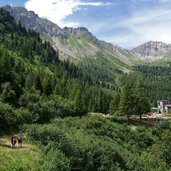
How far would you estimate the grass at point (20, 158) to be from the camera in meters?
41.2

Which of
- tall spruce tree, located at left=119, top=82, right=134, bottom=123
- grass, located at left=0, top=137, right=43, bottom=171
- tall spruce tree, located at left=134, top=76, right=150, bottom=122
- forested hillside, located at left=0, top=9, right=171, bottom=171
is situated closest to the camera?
grass, located at left=0, top=137, right=43, bottom=171

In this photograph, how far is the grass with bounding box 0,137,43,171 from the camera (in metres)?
41.2

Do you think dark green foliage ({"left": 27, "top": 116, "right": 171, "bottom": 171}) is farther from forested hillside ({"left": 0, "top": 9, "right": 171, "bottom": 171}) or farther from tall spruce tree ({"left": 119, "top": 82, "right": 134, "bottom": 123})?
tall spruce tree ({"left": 119, "top": 82, "right": 134, "bottom": 123})

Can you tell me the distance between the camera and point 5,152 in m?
46.2

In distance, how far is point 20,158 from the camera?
44.5 metres

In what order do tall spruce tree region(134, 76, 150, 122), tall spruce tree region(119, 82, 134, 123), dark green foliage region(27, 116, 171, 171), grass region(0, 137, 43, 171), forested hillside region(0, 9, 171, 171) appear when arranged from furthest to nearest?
tall spruce tree region(134, 76, 150, 122) < tall spruce tree region(119, 82, 134, 123) < dark green foliage region(27, 116, 171, 171) < forested hillside region(0, 9, 171, 171) < grass region(0, 137, 43, 171)

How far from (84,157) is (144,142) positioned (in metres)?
46.4

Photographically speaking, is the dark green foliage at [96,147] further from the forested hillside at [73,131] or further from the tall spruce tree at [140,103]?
the tall spruce tree at [140,103]

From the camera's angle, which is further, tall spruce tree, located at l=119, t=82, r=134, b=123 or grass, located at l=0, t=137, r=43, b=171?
tall spruce tree, located at l=119, t=82, r=134, b=123

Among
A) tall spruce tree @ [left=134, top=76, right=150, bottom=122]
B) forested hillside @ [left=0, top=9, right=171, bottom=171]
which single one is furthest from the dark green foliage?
tall spruce tree @ [left=134, top=76, right=150, bottom=122]

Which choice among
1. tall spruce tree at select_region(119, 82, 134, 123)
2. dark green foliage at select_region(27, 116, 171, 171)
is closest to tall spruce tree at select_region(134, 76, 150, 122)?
tall spruce tree at select_region(119, 82, 134, 123)

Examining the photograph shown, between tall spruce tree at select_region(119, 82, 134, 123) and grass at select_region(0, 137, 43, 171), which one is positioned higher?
tall spruce tree at select_region(119, 82, 134, 123)

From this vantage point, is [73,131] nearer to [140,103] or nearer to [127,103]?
[127,103]

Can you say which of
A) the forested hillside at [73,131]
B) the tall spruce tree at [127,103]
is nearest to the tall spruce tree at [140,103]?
the forested hillside at [73,131]
